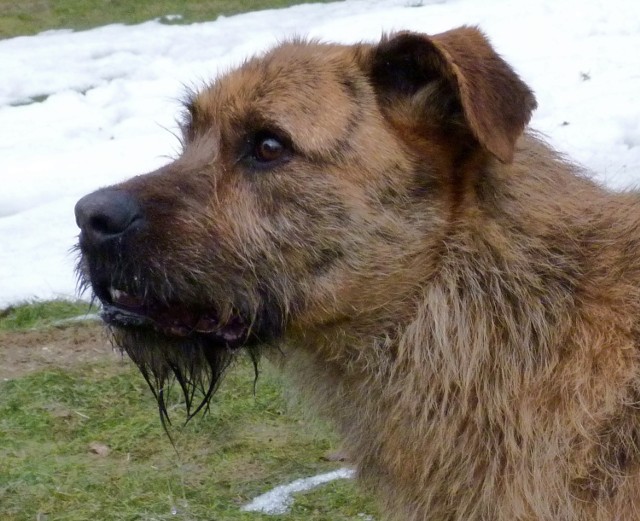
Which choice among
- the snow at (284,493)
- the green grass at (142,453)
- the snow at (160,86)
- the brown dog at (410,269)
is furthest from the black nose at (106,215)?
the snow at (160,86)

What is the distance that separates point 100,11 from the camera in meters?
16.0

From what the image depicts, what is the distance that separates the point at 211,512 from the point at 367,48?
2333 mm

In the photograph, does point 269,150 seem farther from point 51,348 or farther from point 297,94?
point 51,348

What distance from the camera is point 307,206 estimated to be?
131 inches

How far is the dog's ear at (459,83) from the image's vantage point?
3.13m

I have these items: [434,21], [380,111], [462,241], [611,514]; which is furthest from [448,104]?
[434,21]

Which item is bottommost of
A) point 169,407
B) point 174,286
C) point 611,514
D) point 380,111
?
point 169,407

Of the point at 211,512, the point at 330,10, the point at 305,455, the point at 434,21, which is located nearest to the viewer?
the point at 211,512

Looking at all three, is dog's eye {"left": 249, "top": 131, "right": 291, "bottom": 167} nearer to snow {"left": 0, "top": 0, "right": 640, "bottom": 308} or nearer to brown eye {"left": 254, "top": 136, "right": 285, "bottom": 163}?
brown eye {"left": 254, "top": 136, "right": 285, "bottom": 163}

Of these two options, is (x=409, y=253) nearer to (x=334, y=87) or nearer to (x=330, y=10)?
(x=334, y=87)

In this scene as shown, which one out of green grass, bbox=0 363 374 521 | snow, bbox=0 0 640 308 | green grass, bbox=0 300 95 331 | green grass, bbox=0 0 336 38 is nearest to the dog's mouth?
green grass, bbox=0 363 374 521

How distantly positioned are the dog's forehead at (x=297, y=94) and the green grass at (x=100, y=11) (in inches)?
446

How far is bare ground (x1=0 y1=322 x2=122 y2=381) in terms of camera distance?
6.49 meters

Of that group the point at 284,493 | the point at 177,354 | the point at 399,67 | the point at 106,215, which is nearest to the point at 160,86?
the point at 284,493
